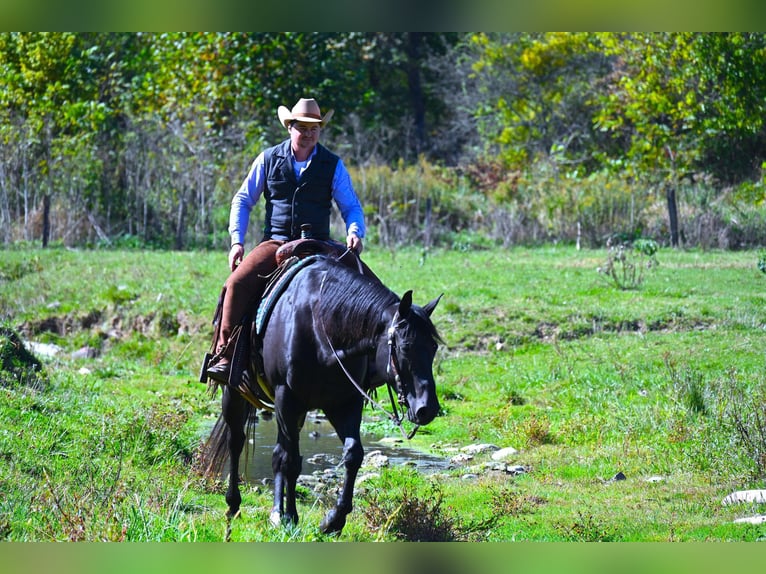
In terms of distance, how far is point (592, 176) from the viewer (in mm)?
21891

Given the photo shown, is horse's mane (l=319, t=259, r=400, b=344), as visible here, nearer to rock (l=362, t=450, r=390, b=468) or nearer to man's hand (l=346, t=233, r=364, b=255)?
man's hand (l=346, t=233, r=364, b=255)

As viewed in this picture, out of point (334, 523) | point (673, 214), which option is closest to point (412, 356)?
point (334, 523)

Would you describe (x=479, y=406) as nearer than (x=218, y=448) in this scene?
No

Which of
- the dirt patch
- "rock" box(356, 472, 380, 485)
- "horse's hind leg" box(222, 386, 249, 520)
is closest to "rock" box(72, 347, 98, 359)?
the dirt patch

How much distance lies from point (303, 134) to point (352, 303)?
153cm

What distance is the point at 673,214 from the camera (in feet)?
61.4

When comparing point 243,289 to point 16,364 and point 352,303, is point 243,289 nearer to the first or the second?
point 352,303

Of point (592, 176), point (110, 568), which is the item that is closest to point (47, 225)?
point (592, 176)

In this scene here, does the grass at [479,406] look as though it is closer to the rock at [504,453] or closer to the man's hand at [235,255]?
the rock at [504,453]

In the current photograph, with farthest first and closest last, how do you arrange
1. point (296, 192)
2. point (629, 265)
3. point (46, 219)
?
point (46, 219) < point (629, 265) < point (296, 192)

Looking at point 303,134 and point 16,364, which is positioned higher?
point 303,134

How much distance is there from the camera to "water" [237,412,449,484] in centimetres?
976

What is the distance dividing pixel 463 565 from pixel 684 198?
13671 millimetres

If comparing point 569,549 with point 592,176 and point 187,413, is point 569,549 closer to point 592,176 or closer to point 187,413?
point 187,413
